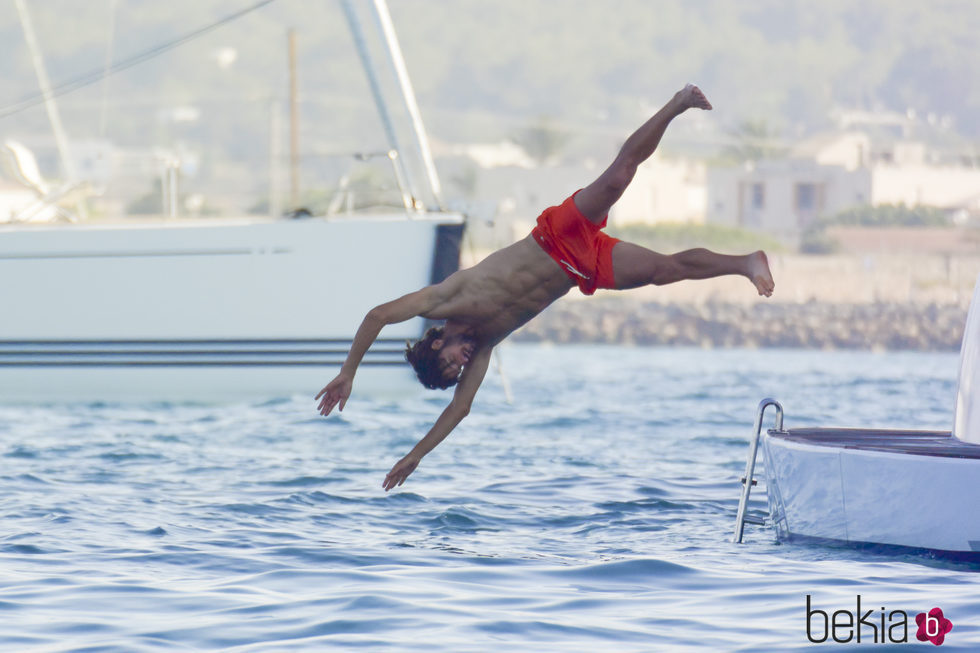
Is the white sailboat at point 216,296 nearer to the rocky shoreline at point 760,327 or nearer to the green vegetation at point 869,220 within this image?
the rocky shoreline at point 760,327

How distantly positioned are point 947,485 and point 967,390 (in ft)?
2.98

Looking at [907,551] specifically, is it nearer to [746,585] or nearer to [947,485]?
[947,485]

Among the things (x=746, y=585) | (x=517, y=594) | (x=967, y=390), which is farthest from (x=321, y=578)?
(x=967, y=390)

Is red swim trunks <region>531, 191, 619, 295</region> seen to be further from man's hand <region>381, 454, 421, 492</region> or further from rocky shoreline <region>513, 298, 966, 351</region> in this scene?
rocky shoreline <region>513, 298, 966, 351</region>

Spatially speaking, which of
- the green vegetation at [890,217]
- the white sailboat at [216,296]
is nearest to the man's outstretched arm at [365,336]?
the white sailboat at [216,296]

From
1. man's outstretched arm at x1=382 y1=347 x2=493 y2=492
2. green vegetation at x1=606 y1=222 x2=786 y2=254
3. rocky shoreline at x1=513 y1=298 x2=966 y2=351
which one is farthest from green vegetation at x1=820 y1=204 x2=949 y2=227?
man's outstretched arm at x1=382 y1=347 x2=493 y2=492

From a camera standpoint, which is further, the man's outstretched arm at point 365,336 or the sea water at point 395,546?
the man's outstretched arm at point 365,336

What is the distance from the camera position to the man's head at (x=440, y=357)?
7.40 metres

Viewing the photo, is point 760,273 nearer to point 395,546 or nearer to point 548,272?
point 548,272

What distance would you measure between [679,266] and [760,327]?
43230mm

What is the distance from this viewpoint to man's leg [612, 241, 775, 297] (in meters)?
6.98

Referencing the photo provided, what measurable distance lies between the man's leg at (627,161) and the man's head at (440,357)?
0.87 m

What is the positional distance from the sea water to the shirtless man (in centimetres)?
121

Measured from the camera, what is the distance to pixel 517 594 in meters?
7.42
